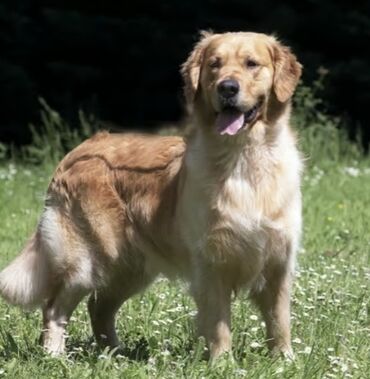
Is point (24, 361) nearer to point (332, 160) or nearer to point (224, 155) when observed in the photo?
point (224, 155)

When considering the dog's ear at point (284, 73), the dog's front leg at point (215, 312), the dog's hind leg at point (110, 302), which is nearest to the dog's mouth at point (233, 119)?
the dog's ear at point (284, 73)

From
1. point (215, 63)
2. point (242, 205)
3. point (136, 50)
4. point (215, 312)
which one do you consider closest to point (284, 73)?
point (215, 63)

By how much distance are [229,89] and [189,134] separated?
427 millimetres

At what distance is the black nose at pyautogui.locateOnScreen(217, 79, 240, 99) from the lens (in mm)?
4328

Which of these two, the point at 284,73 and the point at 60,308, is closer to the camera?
the point at 284,73

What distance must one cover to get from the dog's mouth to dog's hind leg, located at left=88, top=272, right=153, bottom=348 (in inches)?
43.0

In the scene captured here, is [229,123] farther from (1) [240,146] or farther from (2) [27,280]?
(2) [27,280]

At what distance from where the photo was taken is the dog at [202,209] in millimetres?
4457

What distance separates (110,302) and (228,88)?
151cm

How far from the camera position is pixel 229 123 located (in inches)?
175

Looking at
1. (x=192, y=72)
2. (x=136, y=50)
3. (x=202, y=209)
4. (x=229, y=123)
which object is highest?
(x=192, y=72)

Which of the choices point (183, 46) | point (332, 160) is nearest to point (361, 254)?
point (332, 160)

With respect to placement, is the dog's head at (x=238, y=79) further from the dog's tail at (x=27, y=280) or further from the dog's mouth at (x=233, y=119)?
the dog's tail at (x=27, y=280)

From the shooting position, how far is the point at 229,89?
171 inches
